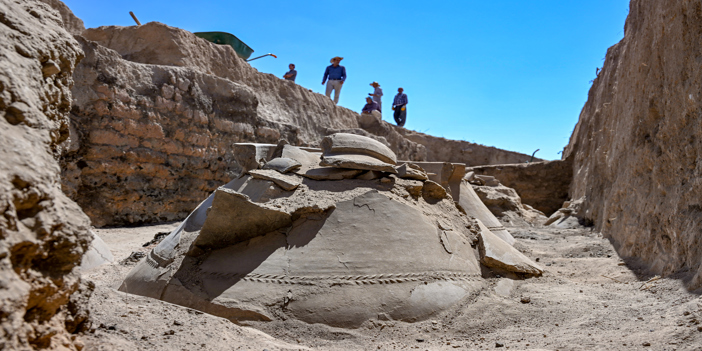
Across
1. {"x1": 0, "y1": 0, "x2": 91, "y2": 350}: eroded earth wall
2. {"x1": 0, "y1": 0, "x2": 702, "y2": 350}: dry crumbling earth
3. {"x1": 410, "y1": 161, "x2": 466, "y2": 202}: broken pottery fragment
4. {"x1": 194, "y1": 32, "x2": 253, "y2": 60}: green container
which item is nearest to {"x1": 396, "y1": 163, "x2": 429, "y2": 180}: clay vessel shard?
{"x1": 0, "y1": 0, "x2": 702, "y2": 350}: dry crumbling earth

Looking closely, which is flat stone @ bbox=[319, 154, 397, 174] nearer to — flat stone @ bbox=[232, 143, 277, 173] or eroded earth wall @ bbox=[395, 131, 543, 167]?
flat stone @ bbox=[232, 143, 277, 173]

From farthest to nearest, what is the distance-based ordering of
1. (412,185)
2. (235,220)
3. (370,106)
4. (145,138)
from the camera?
(370,106) < (145,138) < (412,185) < (235,220)

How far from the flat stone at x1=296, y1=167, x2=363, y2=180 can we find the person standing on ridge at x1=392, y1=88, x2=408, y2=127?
11306 mm

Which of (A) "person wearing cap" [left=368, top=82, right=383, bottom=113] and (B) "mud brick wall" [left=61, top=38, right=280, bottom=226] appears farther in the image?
(A) "person wearing cap" [left=368, top=82, right=383, bottom=113]

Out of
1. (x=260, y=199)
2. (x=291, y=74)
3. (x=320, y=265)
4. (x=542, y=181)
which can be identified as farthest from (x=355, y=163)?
(x=542, y=181)

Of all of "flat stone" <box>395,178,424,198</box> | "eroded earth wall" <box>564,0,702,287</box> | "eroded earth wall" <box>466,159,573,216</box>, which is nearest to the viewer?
"eroded earth wall" <box>564,0,702,287</box>

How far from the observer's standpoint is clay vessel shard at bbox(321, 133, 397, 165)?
350 cm

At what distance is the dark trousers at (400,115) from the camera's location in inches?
578

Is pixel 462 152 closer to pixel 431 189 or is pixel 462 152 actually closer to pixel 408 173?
pixel 431 189

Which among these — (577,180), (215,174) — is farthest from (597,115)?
(215,174)

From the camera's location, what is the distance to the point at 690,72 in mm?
3027

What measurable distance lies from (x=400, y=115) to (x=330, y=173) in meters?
11.8

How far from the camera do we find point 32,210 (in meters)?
1.19

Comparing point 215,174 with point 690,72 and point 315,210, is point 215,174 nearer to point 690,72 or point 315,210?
point 315,210
